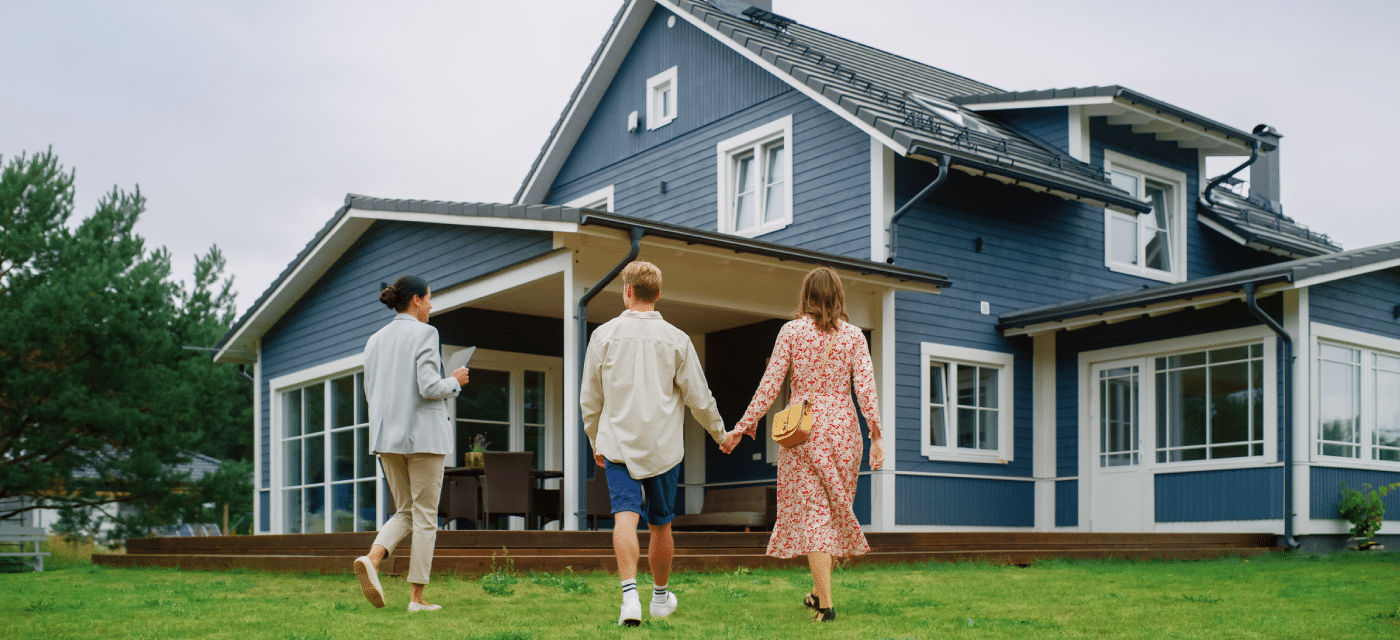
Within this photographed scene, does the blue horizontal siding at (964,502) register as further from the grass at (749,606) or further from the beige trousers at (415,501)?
the beige trousers at (415,501)

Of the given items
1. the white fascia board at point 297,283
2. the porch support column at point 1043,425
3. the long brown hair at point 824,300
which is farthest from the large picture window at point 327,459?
the long brown hair at point 824,300

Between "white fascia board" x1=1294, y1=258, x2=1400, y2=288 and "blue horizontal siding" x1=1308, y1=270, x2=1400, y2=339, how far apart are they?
137mm

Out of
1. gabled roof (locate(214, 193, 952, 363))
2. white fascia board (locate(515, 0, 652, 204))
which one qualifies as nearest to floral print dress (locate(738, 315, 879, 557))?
gabled roof (locate(214, 193, 952, 363))

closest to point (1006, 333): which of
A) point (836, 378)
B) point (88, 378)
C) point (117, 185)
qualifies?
point (836, 378)

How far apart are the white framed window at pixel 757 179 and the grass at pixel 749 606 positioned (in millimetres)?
5853

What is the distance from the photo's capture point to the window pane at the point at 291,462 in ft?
46.0

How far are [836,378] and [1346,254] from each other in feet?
25.3

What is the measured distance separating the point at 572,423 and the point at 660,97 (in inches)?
276

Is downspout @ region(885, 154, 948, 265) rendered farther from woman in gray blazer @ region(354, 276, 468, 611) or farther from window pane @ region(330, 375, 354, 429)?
woman in gray blazer @ region(354, 276, 468, 611)

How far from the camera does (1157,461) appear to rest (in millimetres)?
12070

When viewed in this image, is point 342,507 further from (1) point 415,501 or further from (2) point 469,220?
(1) point 415,501

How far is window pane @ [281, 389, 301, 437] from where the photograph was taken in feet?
46.6

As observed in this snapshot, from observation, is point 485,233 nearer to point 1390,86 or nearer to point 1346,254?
point 1346,254

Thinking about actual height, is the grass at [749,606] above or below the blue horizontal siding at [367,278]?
below
